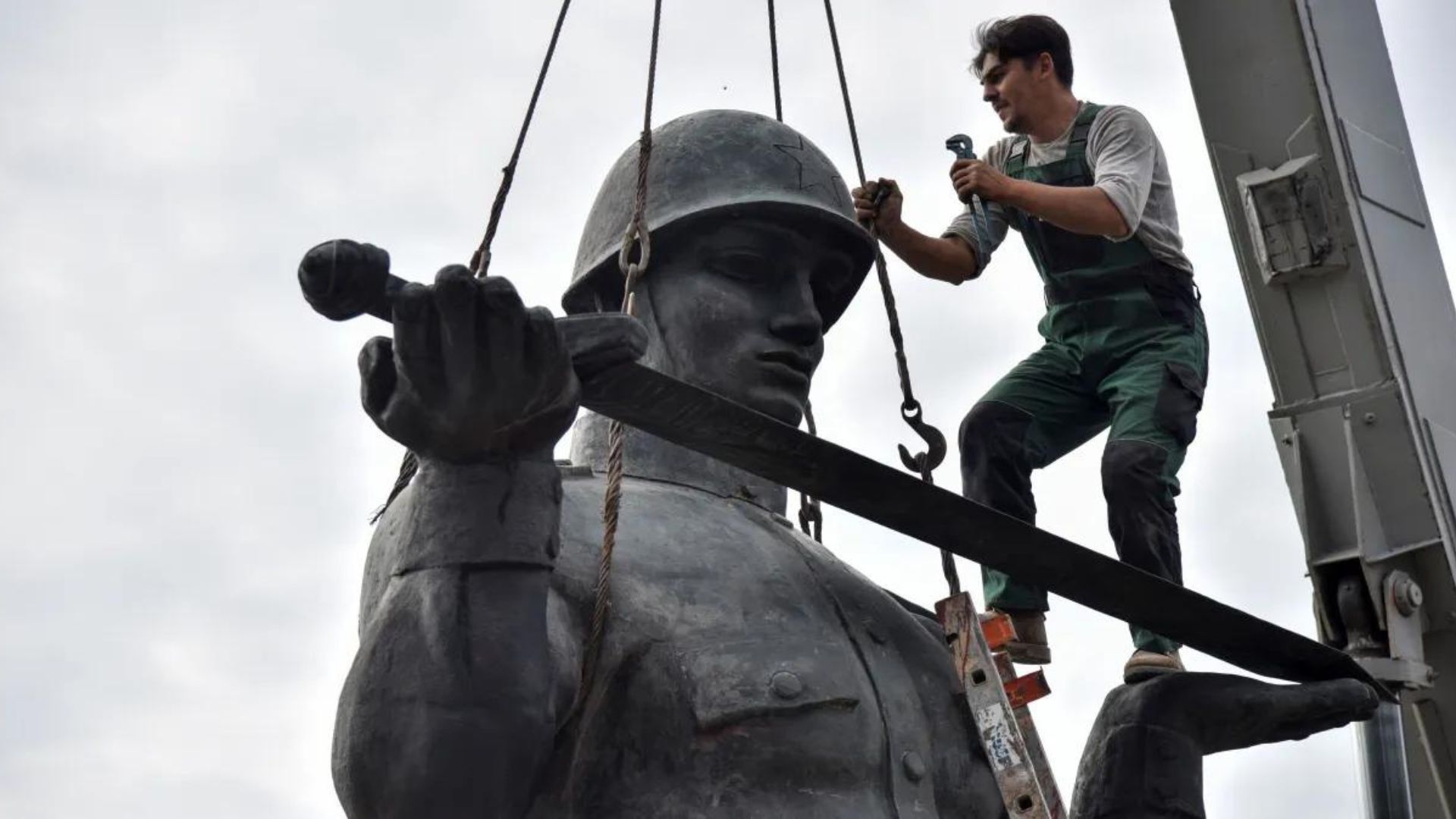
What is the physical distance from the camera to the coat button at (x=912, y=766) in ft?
23.3

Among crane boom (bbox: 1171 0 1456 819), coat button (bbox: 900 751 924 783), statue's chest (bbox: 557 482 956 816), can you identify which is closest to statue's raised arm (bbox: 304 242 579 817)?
statue's chest (bbox: 557 482 956 816)

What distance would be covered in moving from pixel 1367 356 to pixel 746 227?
2.25 meters

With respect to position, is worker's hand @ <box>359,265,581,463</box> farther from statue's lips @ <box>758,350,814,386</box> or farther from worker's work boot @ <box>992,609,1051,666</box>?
worker's work boot @ <box>992,609,1051,666</box>

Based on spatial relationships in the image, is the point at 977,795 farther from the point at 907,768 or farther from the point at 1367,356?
the point at 1367,356

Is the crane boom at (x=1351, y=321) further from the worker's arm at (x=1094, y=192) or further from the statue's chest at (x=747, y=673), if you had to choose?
the statue's chest at (x=747, y=673)

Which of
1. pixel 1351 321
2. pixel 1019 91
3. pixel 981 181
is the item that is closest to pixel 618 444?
pixel 981 181

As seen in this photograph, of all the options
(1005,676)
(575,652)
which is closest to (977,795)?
(1005,676)

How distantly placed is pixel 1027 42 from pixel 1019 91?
19cm

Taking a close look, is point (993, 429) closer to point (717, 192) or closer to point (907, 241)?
point (907, 241)

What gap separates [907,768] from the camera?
280 inches

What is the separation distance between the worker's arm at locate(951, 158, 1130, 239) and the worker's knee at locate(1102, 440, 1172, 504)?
64cm

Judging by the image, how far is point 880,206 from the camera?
27.1 ft

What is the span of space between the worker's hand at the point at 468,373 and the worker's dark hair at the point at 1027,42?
2.78m

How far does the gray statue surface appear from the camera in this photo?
6094 millimetres
